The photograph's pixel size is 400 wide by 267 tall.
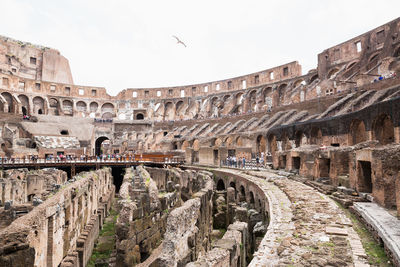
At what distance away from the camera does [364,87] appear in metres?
24.0

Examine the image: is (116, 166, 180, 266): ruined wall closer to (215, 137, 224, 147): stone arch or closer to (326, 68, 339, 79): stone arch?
(215, 137, 224, 147): stone arch

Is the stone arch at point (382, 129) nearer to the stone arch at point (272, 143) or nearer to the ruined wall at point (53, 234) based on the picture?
the stone arch at point (272, 143)

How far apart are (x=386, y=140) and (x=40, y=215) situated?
59.0ft

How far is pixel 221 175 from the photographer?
18266mm

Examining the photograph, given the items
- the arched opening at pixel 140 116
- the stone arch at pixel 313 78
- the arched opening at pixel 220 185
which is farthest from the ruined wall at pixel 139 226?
the arched opening at pixel 140 116

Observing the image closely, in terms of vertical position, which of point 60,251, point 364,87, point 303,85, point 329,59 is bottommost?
point 60,251

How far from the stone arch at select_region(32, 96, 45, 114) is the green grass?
54187mm

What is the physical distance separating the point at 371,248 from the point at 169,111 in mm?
51279

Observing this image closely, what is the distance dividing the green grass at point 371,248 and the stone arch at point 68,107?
5462 centimetres

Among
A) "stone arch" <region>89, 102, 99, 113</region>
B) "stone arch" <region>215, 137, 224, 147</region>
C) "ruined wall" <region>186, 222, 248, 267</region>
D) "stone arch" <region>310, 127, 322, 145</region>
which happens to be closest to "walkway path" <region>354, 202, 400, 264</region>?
"ruined wall" <region>186, 222, 248, 267</region>

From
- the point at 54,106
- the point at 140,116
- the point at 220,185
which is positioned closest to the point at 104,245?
the point at 220,185

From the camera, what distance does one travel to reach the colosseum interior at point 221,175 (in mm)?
4969

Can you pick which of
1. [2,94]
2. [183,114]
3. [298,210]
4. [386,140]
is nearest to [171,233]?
[298,210]

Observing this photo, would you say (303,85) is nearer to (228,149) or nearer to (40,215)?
(228,149)
